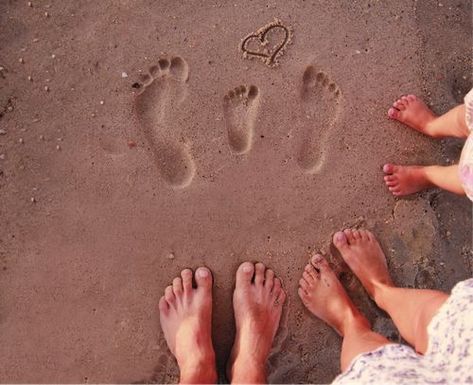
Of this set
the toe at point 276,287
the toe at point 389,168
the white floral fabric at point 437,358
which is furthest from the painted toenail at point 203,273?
the toe at point 389,168

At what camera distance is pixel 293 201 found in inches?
78.9

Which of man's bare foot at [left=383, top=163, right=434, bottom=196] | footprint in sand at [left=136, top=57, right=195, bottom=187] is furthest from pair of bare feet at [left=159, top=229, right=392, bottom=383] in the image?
footprint in sand at [left=136, top=57, right=195, bottom=187]

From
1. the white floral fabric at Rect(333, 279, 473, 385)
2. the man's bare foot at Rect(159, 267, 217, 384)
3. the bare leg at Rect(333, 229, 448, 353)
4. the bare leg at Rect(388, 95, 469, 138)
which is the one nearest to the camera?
the white floral fabric at Rect(333, 279, 473, 385)

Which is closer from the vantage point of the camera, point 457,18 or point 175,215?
point 175,215

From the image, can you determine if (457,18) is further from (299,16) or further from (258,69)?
(258,69)

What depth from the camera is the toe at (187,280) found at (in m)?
1.97

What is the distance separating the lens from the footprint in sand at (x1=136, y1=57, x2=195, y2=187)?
1985mm

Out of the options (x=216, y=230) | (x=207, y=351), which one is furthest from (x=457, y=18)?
(x=207, y=351)

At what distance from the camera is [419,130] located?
2.07 meters

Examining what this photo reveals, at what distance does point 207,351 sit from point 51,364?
0.51 metres

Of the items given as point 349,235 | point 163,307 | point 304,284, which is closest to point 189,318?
point 163,307

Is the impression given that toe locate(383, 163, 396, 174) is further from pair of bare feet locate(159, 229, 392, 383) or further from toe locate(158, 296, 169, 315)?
toe locate(158, 296, 169, 315)

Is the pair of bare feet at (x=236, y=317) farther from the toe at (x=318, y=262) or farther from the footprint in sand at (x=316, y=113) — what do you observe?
the footprint in sand at (x=316, y=113)

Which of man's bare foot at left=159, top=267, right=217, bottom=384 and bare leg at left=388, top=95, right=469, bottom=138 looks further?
bare leg at left=388, top=95, right=469, bottom=138
